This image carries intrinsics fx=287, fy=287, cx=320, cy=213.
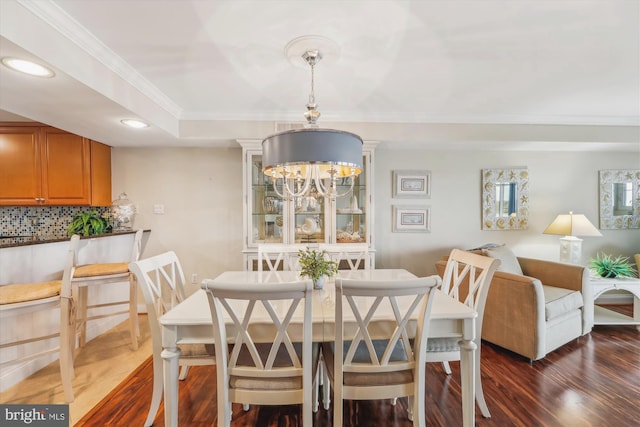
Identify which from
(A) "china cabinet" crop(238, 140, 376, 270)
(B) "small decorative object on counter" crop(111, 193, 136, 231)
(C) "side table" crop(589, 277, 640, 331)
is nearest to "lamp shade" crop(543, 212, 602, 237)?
(C) "side table" crop(589, 277, 640, 331)

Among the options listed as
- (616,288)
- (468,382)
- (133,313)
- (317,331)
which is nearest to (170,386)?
(317,331)

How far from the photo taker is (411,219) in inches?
138

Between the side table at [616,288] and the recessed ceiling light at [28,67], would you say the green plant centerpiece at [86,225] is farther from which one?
the side table at [616,288]

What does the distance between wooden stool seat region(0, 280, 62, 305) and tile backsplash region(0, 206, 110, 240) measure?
71.5 inches

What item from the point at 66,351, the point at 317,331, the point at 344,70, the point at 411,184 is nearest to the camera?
the point at 317,331

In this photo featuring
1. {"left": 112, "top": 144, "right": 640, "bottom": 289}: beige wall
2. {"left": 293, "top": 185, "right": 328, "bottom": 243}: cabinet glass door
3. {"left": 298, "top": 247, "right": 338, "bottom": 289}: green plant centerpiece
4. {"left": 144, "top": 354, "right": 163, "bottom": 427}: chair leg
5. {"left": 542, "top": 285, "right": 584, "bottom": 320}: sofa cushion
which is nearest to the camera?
{"left": 144, "top": 354, "right": 163, "bottom": 427}: chair leg

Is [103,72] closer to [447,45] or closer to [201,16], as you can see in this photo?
[201,16]

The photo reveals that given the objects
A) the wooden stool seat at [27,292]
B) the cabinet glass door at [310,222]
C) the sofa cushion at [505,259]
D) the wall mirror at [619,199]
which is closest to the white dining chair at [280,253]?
the cabinet glass door at [310,222]

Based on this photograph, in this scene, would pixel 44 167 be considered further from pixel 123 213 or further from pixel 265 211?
pixel 265 211

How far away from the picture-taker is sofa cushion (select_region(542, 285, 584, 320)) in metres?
2.32

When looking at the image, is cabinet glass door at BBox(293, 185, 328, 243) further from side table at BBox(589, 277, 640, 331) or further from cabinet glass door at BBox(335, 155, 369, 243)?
side table at BBox(589, 277, 640, 331)

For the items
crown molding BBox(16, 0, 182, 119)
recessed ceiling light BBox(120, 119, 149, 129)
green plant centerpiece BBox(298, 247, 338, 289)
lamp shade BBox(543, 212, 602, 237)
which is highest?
crown molding BBox(16, 0, 182, 119)

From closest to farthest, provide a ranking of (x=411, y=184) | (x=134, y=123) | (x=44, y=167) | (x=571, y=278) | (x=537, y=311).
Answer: (x=537, y=311)
(x=134, y=123)
(x=571, y=278)
(x=44, y=167)
(x=411, y=184)

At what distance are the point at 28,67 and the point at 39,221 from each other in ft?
8.19
